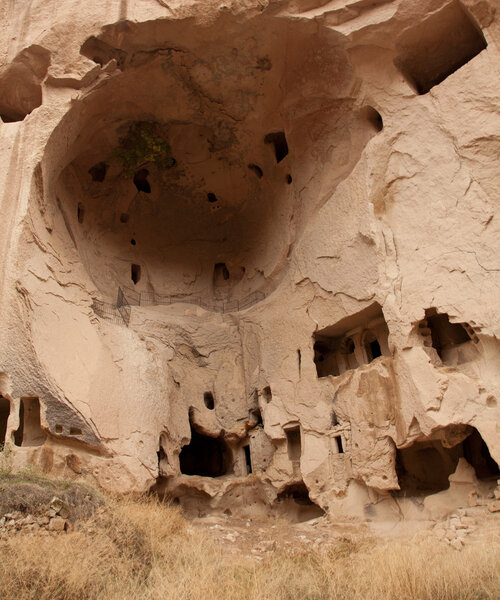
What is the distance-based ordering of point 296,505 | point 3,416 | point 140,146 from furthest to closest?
point 140,146 → point 296,505 → point 3,416

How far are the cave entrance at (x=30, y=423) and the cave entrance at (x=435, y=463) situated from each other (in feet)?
19.9

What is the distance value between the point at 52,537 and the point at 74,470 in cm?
293

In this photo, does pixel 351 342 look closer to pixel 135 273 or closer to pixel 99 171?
pixel 135 273

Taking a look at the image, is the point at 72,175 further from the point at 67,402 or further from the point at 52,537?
the point at 52,537

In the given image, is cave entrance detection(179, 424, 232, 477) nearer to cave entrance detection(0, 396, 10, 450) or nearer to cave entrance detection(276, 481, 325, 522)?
cave entrance detection(276, 481, 325, 522)

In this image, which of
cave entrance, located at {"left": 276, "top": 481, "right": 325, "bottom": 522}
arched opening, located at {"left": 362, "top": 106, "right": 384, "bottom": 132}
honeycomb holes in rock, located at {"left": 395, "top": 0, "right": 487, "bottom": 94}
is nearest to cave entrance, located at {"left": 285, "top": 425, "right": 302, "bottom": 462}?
cave entrance, located at {"left": 276, "top": 481, "right": 325, "bottom": 522}

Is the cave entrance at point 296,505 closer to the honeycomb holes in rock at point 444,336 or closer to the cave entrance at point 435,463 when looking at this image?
the cave entrance at point 435,463

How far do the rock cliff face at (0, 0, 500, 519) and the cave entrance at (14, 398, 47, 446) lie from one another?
0.18 feet

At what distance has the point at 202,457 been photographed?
1227cm

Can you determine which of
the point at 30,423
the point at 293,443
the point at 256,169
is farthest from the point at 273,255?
the point at 30,423

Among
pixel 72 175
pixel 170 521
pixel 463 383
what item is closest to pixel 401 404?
pixel 463 383

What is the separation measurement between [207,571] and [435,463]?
587cm

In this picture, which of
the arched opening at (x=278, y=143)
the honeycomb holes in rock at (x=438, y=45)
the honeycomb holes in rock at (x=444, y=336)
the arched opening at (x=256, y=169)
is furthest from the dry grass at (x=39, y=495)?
the honeycomb holes in rock at (x=438, y=45)

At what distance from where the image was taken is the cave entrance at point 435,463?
9.04 meters
